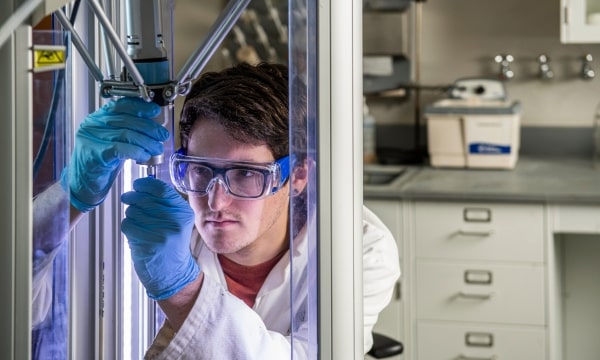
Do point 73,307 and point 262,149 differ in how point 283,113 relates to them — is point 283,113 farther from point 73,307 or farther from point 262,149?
point 73,307

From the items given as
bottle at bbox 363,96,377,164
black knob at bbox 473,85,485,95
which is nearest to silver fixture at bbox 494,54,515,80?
black knob at bbox 473,85,485,95

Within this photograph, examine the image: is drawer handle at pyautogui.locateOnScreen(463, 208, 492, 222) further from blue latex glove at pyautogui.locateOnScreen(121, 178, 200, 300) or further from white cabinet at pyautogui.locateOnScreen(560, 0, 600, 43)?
blue latex glove at pyautogui.locateOnScreen(121, 178, 200, 300)

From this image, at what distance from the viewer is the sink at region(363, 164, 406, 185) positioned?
11.2ft

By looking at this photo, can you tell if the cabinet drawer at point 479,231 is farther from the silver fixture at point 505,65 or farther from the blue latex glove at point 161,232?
the blue latex glove at point 161,232

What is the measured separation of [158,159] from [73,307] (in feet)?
0.64

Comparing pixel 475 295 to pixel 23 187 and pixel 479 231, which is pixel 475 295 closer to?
pixel 479 231

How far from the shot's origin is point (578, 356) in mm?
3299

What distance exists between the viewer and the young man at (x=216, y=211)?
96cm

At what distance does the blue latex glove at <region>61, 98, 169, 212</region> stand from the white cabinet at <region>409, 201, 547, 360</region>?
213 cm

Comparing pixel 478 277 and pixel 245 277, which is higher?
pixel 245 277

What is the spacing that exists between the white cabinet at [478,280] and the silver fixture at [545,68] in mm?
738

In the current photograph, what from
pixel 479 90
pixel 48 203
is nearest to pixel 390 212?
pixel 479 90

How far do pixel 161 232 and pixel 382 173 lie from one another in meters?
2.46

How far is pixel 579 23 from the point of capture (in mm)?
3166
